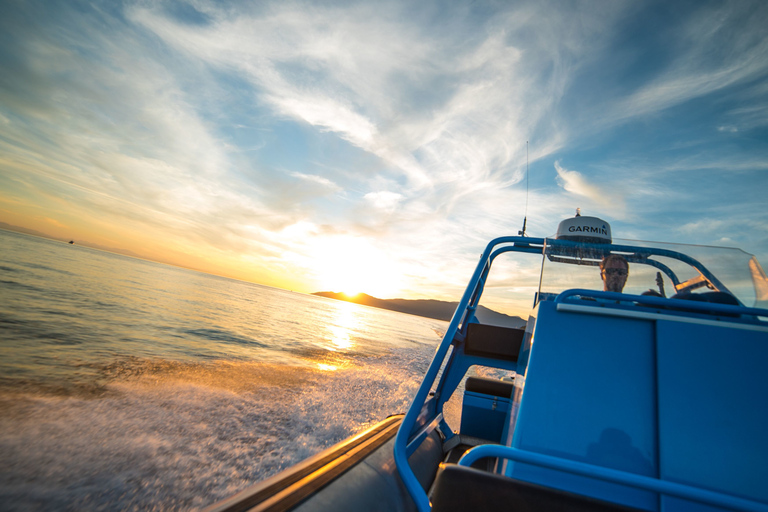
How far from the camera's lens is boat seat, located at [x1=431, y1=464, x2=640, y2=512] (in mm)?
808

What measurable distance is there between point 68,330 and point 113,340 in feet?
3.99

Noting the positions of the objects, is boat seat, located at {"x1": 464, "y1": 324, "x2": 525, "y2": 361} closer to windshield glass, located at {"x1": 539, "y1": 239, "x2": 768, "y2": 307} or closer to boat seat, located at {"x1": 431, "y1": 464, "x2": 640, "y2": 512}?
windshield glass, located at {"x1": 539, "y1": 239, "x2": 768, "y2": 307}

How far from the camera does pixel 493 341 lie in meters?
3.02

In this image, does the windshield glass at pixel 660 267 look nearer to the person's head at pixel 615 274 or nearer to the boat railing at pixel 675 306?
the person's head at pixel 615 274

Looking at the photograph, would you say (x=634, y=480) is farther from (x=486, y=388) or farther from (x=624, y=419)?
(x=486, y=388)

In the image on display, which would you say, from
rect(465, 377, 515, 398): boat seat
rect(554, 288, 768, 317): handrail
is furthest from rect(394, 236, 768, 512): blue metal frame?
rect(465, 377, 515, 398): boat seat

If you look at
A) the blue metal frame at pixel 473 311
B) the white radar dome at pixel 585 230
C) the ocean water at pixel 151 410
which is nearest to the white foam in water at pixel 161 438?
the ocean water at pixel 151 410

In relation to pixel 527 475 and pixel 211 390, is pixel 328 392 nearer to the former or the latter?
pixel 211 390

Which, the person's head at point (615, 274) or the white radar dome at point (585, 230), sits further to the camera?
the white radar dome at point (585, 230)

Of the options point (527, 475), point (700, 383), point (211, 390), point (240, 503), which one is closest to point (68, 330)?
point (211, 390)

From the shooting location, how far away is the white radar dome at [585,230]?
2.45 metres

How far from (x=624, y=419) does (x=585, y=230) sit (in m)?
1.69

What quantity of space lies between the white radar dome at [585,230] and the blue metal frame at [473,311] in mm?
246

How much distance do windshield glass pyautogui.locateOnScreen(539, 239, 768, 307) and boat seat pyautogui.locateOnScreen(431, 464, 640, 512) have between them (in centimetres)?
132
